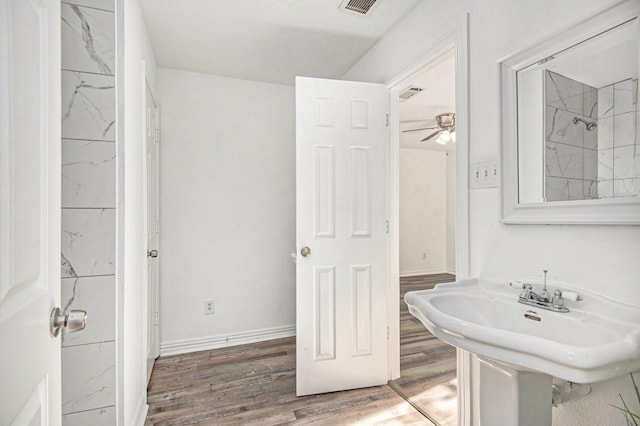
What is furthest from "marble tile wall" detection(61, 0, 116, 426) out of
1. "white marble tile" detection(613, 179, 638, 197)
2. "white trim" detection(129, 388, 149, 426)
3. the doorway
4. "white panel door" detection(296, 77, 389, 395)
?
"white marble tile" detection(613, 179, 638, 197)

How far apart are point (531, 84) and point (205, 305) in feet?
9.20

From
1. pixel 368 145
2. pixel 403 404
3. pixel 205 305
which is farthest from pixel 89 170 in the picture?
pixel 403 404

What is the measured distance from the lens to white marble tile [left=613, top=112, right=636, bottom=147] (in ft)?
3.40

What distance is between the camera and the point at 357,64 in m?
2.75

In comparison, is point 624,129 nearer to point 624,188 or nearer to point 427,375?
point 624,188

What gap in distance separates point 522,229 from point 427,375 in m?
1.53

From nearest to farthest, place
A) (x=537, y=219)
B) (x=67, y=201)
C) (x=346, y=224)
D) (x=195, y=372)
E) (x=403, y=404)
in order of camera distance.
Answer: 1. (x=537, y=219)
2. (x=67, y=201)
3. (x=403, y=404)
4. (x=346, y=224)
5. (x=195, y=372)

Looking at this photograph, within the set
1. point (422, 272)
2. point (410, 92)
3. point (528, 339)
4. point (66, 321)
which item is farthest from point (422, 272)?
point (66, 321)

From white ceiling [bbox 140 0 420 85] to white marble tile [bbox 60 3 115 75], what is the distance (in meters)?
0.69

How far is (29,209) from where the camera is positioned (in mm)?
607

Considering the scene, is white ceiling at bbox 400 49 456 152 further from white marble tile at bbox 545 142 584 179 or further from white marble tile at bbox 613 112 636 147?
white marble tile at bbox 613 112 636 147

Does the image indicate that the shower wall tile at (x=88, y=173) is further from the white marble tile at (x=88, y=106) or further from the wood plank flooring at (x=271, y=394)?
the wood plank flooring at (x=271, y=394)

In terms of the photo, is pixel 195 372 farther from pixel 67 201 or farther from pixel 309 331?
pixel 67 201

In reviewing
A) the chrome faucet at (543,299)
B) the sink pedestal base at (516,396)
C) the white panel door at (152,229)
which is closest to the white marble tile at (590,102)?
the chrome faucet at (543,299)
